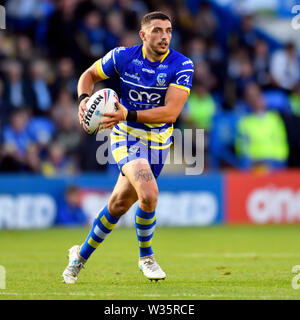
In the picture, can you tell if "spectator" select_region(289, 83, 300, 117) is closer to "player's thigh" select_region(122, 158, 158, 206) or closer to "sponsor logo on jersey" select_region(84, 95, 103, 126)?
"player's thigh" select_region(122, 158, 158, 206)

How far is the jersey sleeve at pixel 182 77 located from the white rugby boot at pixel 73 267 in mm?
1925

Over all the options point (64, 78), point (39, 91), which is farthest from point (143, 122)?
point (64, 78)

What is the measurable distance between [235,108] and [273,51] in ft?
13.9

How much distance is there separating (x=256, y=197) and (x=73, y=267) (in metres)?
9.24

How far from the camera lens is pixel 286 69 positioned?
20.3 metres

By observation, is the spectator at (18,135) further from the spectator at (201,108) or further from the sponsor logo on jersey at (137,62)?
the sponsor logo on jersey at (137,62)

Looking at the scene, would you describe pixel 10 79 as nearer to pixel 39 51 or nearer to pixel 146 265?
pixel 39 51

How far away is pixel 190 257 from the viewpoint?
1035 centimetres

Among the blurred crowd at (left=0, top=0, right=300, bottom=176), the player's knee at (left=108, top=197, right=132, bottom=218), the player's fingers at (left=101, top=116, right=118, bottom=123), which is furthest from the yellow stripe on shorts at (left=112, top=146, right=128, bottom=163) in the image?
the blurred crowd at (left=0, top=0, right=300, bottom=176)

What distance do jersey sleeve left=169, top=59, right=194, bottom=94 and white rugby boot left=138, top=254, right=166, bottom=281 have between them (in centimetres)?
174

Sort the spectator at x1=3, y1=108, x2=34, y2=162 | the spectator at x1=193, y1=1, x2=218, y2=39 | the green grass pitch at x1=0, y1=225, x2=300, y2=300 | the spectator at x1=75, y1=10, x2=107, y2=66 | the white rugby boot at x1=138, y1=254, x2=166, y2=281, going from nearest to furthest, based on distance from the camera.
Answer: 1. the green grass pitch at x1=0, y1=225, x2=300, y2=300
2. the white rugby boot at x1=138, y1=254, x2=166, y2=281
3. the spectator at x1=3, y1=108, x2=34, y2=162
4. the spectator at x1=75, y1=10, x2=107, y2=66
5. the spectator at x1=193, y1=1, x2=218, y2=39

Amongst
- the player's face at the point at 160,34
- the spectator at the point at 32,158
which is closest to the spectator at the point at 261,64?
the spectator at the point at 32,158

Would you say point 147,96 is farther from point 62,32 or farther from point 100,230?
point 62,32

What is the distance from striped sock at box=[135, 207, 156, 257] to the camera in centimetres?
791
